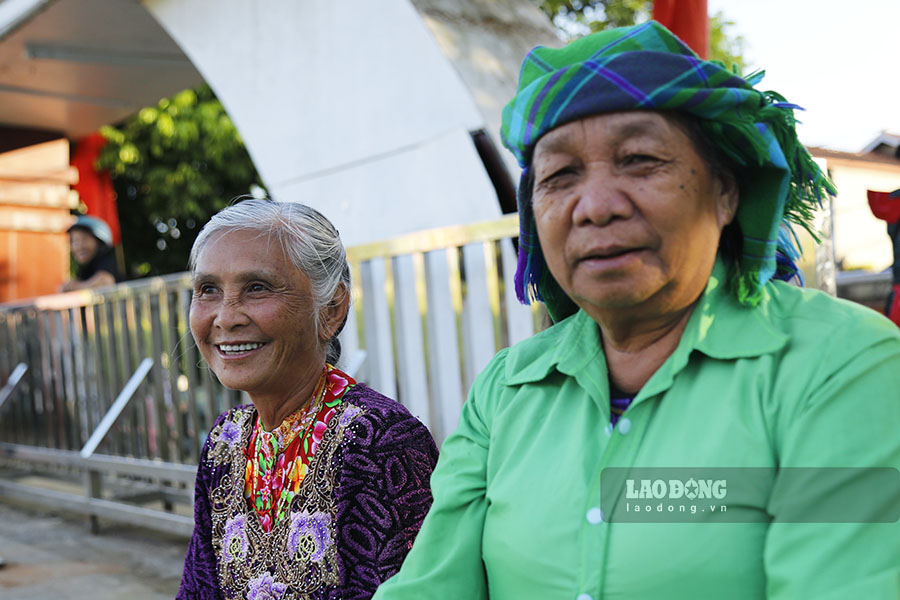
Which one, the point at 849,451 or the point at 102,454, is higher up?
the point at 849,451

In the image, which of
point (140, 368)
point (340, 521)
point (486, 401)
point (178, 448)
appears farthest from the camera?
point (140, 368)

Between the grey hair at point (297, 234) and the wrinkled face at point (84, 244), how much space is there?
17.9 ft

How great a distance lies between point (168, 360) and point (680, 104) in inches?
190

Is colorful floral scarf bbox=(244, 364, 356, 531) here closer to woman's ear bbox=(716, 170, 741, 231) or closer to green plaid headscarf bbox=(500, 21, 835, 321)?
green plaid headscarf bbox=(500, 21, 835, 321)

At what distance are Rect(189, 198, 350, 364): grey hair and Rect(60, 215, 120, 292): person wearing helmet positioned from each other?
539 centimetres

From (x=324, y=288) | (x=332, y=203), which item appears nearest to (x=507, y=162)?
(x=332, y=203)

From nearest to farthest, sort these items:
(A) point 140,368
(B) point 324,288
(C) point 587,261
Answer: (C) point 587,261, (B) point 324,288, (A) point 140,368

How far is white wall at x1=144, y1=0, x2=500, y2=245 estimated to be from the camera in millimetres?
4766

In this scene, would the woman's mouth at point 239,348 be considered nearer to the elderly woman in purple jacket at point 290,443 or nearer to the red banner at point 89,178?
the elderly woman in purple jacket at point 290,443

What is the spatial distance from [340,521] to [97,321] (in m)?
4.57

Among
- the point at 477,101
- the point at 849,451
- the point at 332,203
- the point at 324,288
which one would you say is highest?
the point at 477,101

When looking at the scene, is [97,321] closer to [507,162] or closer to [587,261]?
[507,162]

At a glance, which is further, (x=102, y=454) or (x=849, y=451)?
(x=102, y=454)

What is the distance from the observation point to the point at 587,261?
1.31 meters
